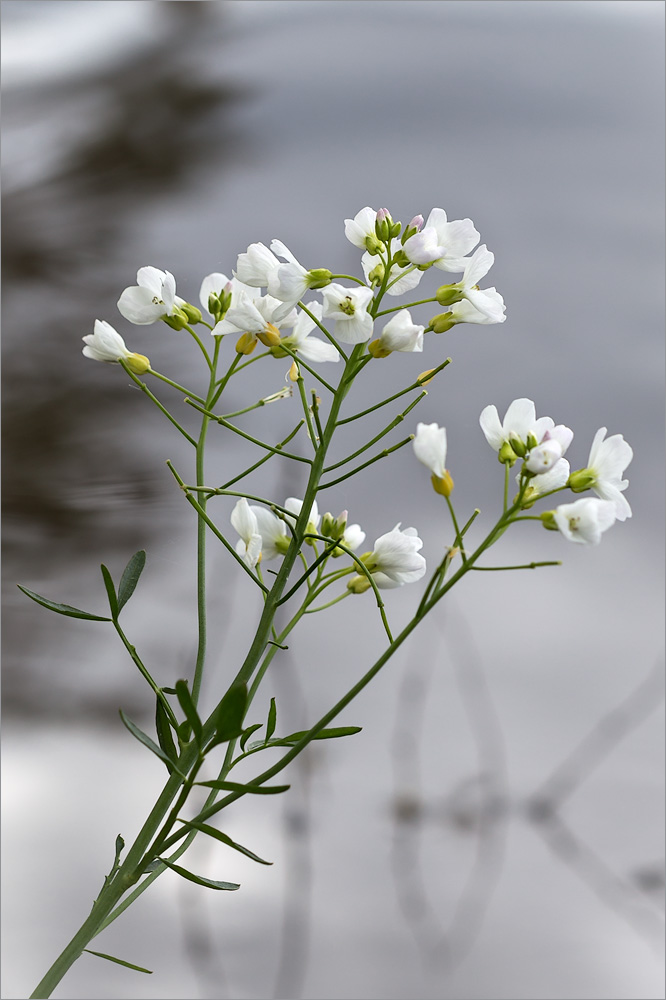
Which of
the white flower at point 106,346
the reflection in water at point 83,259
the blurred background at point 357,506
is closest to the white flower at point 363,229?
the white flower at point 106,346

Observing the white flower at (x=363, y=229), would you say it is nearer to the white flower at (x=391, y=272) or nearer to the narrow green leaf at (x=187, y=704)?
the white flower at (x=391, y=272)

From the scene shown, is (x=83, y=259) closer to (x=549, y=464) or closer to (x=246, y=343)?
(x=246, y=343)

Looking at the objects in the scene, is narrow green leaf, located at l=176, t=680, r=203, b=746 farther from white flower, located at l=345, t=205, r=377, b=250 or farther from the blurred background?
the blurred background

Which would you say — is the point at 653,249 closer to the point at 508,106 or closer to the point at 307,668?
the point at 508,106

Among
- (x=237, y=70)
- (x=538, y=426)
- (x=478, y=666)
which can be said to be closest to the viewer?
(x=538, y=426)

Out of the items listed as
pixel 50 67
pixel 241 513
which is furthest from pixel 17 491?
pixel 241 513

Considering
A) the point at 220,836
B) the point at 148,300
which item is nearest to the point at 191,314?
the point at 148,300

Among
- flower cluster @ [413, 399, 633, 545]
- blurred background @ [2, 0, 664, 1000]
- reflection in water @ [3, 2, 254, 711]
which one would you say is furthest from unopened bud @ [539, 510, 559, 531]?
reflection in water @ [3, 2, 254, 711]
